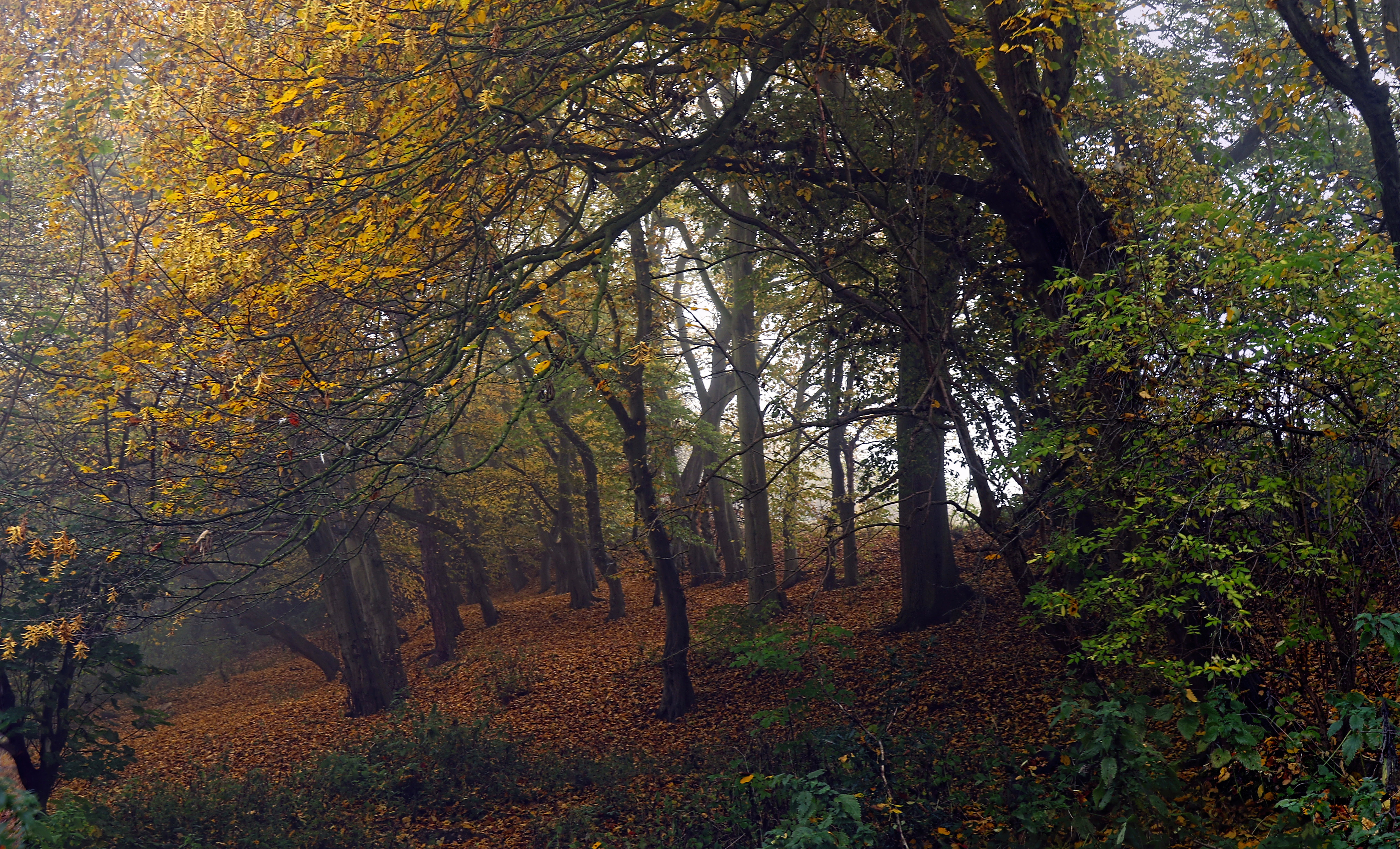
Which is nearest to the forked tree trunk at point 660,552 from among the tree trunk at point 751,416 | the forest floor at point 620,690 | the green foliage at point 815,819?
the forest floor at point 620,690

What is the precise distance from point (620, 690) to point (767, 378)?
5347 mm

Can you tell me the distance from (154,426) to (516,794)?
5.46 m

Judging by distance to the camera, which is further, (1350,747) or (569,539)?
(569,539)

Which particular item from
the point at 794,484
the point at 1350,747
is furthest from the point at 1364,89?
the point at 794,484

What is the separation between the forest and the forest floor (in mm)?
114

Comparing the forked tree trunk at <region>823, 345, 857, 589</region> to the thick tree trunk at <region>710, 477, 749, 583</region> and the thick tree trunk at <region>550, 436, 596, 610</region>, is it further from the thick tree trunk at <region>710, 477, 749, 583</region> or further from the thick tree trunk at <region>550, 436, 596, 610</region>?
the thick tree trunk at <region>550, 436, 596, 610</region>

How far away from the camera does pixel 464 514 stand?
18547 millimetres

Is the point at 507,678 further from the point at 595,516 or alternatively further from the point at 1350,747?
the point at 1350,747

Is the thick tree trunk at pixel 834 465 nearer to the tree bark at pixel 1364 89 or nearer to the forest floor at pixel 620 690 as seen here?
the forest floor at pixel 620 690

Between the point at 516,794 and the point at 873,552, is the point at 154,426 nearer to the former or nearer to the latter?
the point at 516,794

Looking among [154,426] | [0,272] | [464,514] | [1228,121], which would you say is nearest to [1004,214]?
[154,426]

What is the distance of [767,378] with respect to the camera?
11.6m

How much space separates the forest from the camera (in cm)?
460

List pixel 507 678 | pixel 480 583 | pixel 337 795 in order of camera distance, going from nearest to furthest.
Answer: pixel 337 795 → pixel 507 678 → pixel 480 583
